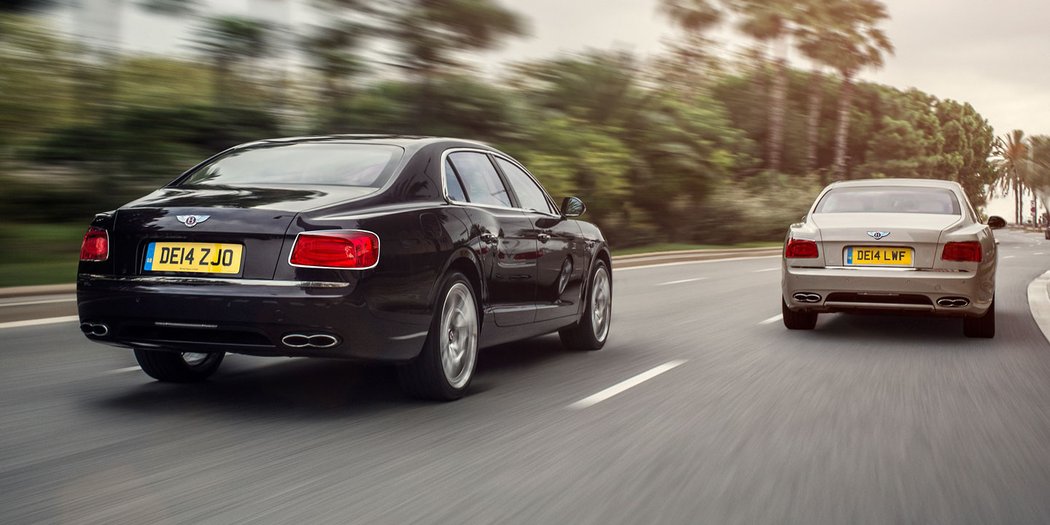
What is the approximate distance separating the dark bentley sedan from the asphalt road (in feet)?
1.43

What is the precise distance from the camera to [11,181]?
16.5 m

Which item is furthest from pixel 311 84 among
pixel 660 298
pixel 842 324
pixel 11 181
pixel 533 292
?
pixel 533 292

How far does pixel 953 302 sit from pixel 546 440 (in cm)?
559

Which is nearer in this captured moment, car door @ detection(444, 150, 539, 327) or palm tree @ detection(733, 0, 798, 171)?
car door @ detection(444, 150, 539, 327)

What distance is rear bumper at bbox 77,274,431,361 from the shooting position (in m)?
5.56

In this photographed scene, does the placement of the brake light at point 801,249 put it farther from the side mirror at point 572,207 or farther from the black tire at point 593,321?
the side mirror at point 572,207

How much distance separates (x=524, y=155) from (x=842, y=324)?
54.1ft

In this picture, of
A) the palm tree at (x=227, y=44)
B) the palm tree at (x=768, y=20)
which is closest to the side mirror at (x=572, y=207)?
the palm tree at (x=227, y=44)

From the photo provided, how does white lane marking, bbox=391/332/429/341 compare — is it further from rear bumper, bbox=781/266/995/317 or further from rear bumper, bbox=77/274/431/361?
rear bumper, bbox=781/266/995/317

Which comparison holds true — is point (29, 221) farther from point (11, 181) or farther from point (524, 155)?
point (524, 155)

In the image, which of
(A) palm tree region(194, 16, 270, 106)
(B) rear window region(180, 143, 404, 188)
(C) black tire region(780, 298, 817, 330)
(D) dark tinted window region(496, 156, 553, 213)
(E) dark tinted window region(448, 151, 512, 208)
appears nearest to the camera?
(B) rear window region(180, 143, 404, 188)

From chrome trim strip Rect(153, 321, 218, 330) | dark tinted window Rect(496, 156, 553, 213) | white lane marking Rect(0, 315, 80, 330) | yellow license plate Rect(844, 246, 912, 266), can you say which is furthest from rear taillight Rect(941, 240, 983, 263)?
white lane marking Rect(0, 315, 80, 330)

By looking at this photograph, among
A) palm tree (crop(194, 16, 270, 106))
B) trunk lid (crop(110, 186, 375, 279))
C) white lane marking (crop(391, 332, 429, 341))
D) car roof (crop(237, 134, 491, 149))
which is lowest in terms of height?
white lane marking (crop(391, 332, 429, 341))

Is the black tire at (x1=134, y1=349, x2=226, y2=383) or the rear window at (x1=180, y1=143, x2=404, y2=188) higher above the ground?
Result: the rear window at (x1=180, y1=143, x2=404, y2=188)
